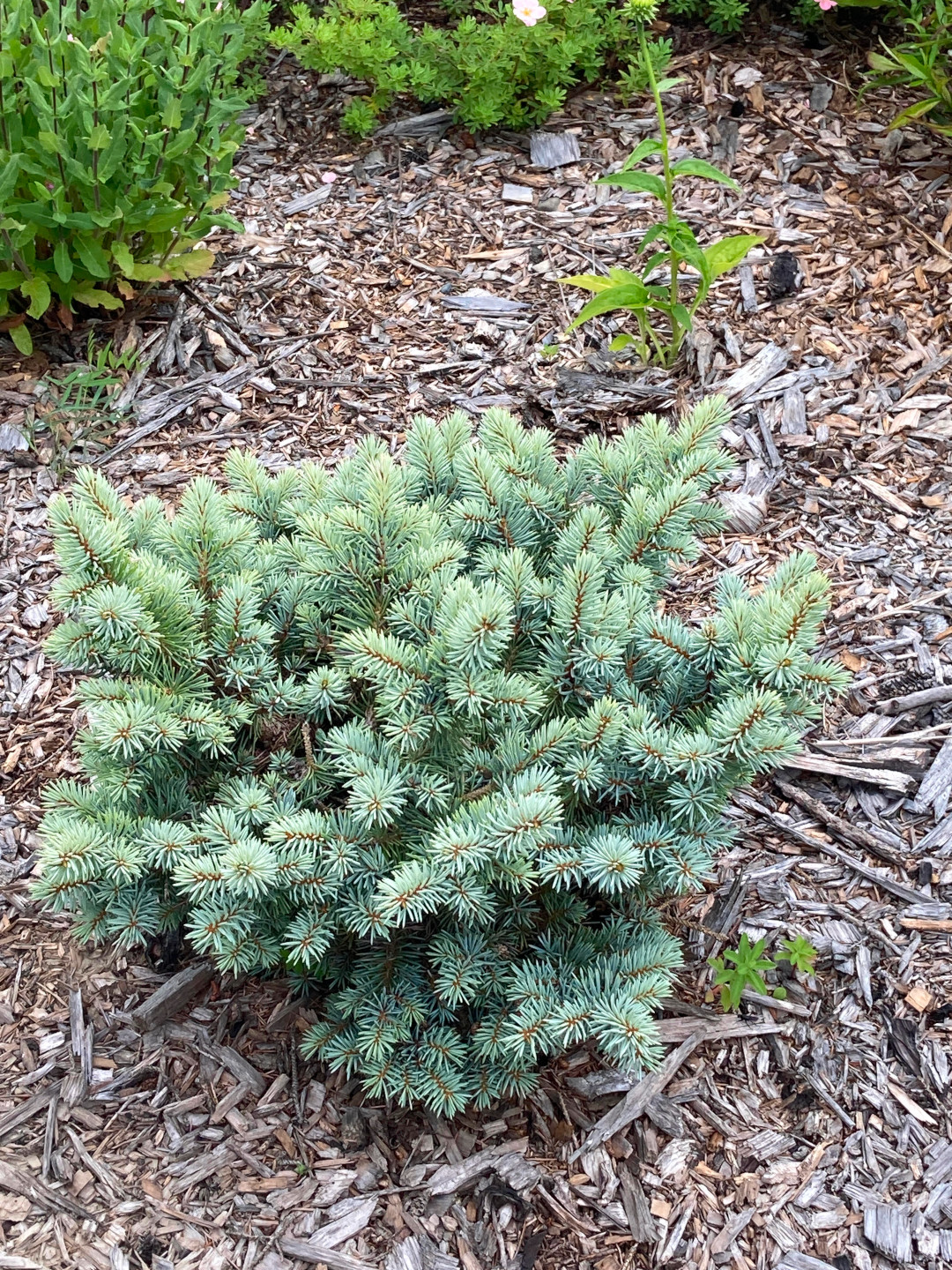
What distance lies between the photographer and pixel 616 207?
430 centimetres

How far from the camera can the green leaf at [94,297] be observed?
3.73 m

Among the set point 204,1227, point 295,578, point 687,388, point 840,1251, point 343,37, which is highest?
point 343,37

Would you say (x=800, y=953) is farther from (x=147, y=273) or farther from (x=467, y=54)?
(x=467, y=54)

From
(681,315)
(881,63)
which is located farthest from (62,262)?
(881,63)

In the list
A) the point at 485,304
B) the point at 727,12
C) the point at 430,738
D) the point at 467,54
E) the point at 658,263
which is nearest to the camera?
the point at 430,738

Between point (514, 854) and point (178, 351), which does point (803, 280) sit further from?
point (514, 854)

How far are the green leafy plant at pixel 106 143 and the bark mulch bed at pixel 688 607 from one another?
29cm

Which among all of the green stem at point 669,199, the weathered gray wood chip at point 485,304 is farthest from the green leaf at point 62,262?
the green stem at point 669,199

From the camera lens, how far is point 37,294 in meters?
3.57

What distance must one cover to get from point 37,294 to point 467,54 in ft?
6.32

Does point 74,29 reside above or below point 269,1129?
above

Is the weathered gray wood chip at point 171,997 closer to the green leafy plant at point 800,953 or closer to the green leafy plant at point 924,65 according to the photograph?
the green leafy plant at point 800,953

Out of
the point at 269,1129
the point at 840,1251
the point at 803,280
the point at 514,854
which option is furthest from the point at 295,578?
the point at 803,280

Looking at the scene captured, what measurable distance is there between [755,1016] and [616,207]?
3.08m
